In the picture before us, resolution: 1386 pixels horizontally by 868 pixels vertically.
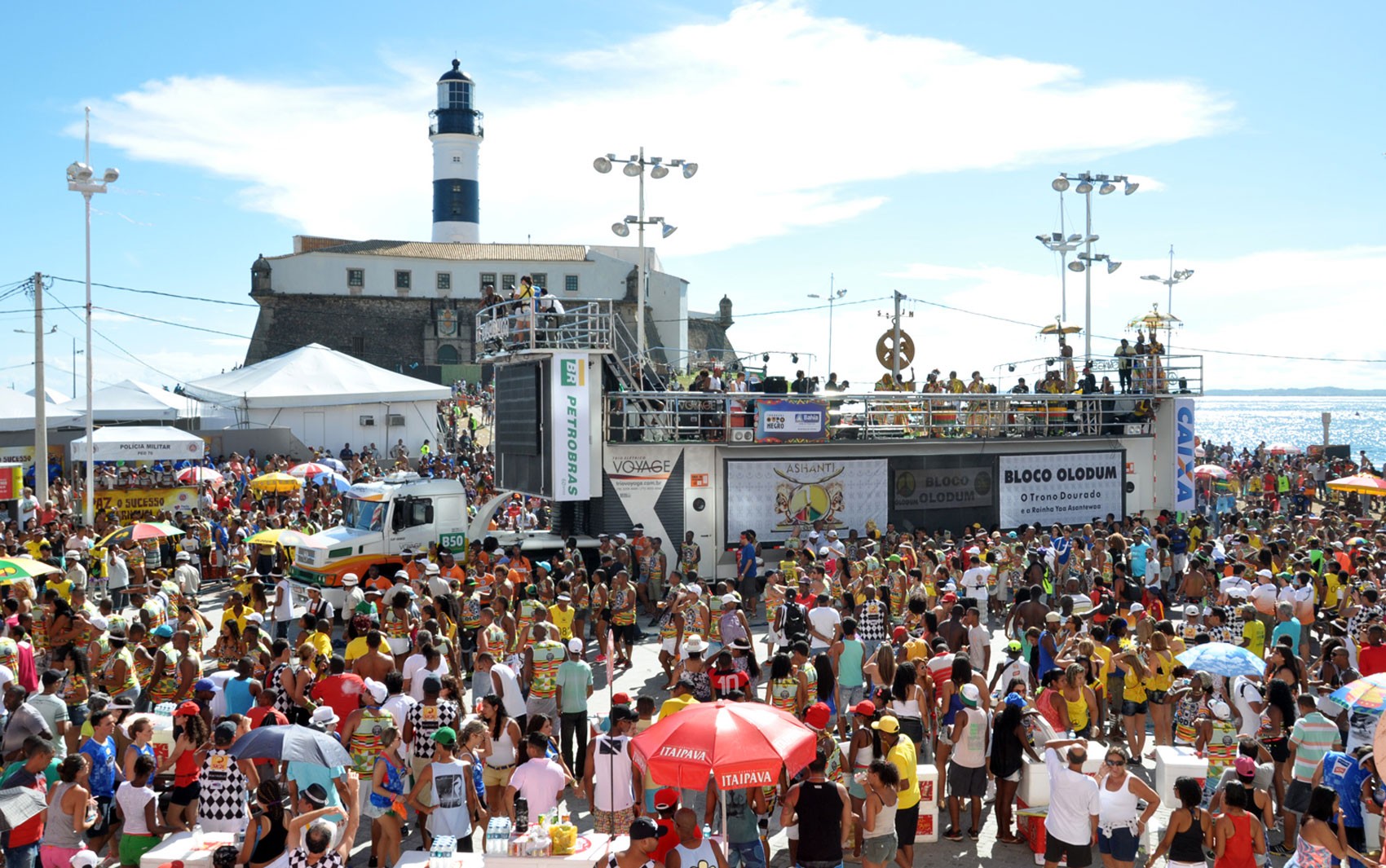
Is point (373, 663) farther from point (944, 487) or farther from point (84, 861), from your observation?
point (944, 487)

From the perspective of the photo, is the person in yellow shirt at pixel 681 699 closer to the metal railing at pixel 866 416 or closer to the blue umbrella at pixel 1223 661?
the blue umbrella at pixel 1223 661

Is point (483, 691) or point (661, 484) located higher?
point (661, 484)

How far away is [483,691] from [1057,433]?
18.9 metres

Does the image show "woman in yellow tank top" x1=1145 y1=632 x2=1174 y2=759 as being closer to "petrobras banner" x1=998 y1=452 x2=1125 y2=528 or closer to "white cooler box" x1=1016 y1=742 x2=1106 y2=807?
"white cooler box" x1=1016 y1=742 x2=1106 y2=807

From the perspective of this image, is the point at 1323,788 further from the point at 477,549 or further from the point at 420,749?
the point at 477,549

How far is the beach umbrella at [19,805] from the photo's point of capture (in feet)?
24.8

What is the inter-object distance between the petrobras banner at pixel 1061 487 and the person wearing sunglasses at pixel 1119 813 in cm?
1762

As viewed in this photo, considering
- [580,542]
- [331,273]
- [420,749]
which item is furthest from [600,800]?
[331,273]

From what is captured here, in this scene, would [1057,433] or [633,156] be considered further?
[1057,433]

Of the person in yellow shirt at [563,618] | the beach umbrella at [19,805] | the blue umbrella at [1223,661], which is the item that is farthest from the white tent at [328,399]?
the blue umbrella at [1223,661]

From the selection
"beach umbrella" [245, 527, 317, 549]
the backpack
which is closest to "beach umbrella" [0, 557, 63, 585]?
"beach umbrella" [245, 527, 317, 549]

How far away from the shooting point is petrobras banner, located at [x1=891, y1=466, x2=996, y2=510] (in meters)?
23.8

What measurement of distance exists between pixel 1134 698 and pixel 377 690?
7.54m

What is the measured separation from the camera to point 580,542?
1959 cm
